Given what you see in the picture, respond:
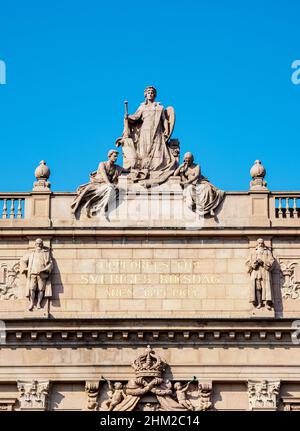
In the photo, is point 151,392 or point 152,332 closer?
point 151,392

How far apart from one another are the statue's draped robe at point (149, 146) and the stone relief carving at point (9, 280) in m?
4.16

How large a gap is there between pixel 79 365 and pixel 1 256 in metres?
3.69

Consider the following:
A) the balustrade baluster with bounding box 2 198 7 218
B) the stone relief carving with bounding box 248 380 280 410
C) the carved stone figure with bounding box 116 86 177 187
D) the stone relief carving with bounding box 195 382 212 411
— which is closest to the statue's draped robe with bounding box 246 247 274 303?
the stone relief carving with bounding box 248 380 280 410

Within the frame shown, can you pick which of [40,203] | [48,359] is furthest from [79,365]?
[40,203]

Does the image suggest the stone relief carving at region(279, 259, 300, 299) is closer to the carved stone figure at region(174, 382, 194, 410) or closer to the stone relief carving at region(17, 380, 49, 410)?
the carved stone figure at region(174, 382, 194, 410)

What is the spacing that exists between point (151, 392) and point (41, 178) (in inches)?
255

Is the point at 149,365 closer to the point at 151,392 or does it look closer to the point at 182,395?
the point at 151,392

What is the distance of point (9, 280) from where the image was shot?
190ft

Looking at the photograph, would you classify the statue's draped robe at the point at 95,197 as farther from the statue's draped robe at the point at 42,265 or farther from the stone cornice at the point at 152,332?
the stone cornice at the point at 152,332

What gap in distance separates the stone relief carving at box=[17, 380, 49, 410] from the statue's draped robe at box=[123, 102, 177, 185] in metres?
6.19

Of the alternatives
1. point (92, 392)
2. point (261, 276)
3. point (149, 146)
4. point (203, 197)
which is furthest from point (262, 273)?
point (92, 392)

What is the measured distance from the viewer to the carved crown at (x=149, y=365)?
186 ft

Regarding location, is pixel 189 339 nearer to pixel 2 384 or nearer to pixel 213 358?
pixel 213 358
